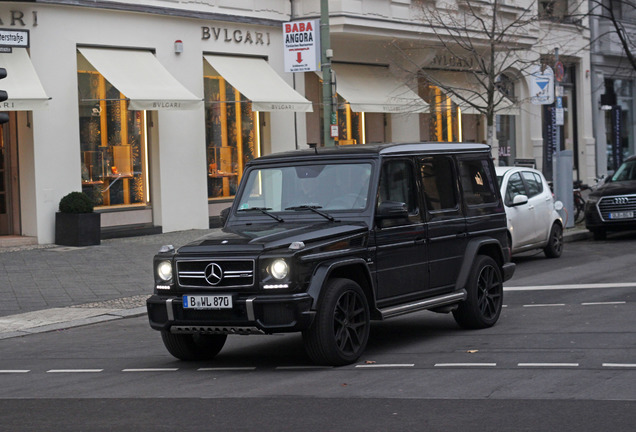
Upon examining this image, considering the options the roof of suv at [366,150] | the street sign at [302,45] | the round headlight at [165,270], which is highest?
the street sign at [302,45]

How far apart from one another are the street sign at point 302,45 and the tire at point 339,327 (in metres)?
12.2

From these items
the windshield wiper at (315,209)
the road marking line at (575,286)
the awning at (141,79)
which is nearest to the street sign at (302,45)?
the awning at (141,79)

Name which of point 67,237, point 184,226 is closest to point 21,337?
point 67,237

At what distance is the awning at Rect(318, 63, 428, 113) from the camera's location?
2733cm

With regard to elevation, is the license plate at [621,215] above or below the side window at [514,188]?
below

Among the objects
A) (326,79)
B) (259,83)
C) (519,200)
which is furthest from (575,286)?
(259,83)

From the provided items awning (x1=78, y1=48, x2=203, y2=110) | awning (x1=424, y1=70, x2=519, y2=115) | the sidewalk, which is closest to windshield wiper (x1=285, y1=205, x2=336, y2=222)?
the sidewalk

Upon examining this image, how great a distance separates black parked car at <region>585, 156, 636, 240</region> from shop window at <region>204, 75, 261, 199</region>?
26.4 feet

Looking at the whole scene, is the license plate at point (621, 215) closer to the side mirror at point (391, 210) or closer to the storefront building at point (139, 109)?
the storefront building at point (139, 109)

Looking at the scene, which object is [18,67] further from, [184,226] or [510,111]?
[510,111]

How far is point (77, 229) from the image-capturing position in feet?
67.0

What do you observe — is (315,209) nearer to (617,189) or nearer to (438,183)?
(438,183)

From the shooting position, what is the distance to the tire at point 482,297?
10852mm

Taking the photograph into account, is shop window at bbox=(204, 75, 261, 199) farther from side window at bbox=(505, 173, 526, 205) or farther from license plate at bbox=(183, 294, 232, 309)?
license plate at bbox=(183, 294, 232, 309)
